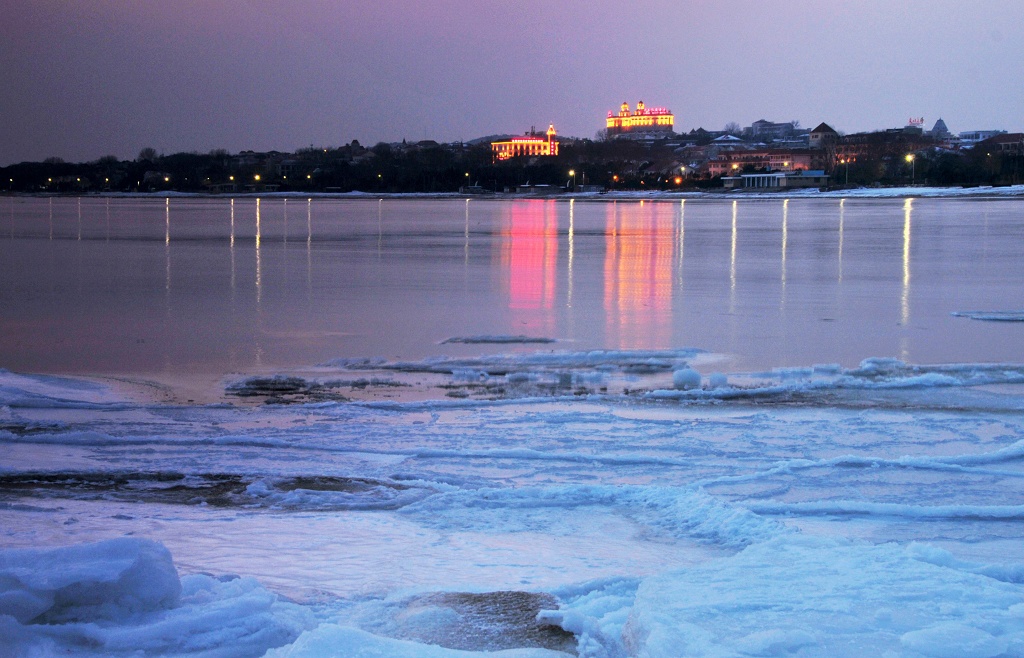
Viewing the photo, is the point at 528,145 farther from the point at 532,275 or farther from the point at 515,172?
the point at 532,275

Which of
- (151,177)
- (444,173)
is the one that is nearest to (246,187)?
(151,177)

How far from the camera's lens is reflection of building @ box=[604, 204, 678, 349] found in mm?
7668

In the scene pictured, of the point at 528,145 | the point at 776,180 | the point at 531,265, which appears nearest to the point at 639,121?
the point at 528,145

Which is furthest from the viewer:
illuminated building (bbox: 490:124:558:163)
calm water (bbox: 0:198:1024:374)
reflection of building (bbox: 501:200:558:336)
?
illuminated building (bbox: 490:124:558:163)

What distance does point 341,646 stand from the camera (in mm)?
2422

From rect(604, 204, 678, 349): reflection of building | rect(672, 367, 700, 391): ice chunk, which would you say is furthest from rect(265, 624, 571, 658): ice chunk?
rect(604, 204, 678, 349): reflection of building

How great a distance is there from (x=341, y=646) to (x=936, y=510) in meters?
2.17

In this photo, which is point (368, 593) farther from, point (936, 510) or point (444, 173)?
point (444, 173)

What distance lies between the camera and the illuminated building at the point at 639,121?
18612cm

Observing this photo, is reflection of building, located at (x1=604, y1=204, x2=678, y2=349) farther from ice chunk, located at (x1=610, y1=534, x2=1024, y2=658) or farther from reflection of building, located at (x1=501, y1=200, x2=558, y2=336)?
ice chunk, located at (x1=610, y1=534, x2=1024, y2=658)

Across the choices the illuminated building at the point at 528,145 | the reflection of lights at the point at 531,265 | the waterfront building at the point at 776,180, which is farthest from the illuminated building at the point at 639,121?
the reflection of lights at the point at 531,265

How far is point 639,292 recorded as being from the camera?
10.5 metres

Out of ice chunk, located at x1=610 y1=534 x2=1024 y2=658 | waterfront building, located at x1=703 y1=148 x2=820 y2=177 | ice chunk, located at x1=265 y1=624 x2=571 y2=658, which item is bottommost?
ice chunk, located at x1=265 y1=624 x2=571 y2=658

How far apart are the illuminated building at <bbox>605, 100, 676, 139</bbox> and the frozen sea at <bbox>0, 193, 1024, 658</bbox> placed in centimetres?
17907
